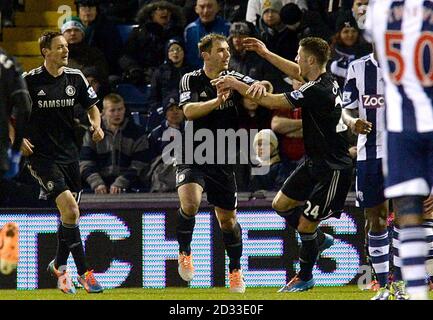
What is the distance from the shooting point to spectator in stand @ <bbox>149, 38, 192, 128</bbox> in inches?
624

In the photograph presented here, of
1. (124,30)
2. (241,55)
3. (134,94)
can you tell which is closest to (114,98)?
(134,94)

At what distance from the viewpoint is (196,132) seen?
43.0 ft

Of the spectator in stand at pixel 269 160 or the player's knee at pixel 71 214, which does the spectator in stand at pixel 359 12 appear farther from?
the player's knee at pixel 71 214

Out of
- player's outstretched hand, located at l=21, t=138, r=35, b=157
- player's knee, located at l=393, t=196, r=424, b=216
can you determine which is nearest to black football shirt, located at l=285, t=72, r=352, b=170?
player's outstretched hand, located at l=21, t=138, r=35, b=157

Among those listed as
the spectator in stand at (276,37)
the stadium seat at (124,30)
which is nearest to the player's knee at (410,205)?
the spectator in stand at (276,37)

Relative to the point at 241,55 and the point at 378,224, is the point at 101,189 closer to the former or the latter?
the point at 241,55

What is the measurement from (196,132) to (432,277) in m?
2.66

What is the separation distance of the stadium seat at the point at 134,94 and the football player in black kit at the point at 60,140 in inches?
130

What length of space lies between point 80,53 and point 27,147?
387 cm

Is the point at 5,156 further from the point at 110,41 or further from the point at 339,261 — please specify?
the point at 110,41

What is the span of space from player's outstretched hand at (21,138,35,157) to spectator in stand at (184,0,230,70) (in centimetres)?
390

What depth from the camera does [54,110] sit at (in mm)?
13039
